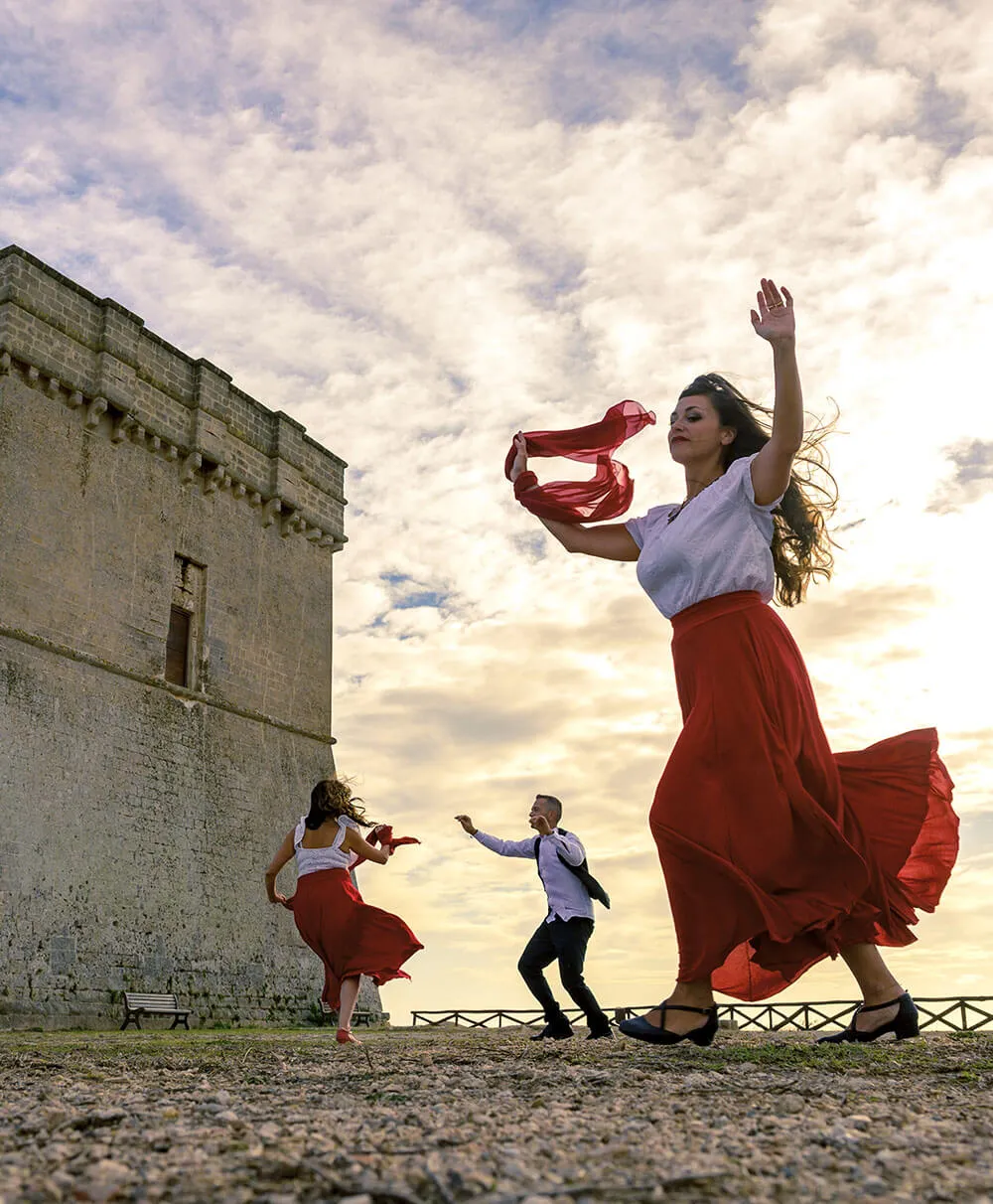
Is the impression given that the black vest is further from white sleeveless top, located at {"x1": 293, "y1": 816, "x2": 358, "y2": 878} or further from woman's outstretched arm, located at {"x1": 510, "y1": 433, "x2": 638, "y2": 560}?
woman's outstretched arm, located at {"x1": 510, "y1": 433, "x2": 638, "y2": 560}

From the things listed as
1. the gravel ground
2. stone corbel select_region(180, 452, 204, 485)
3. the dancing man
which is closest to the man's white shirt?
the dancing man

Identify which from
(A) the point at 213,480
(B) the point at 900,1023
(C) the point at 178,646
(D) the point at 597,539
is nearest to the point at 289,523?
(A) the point at 213,480

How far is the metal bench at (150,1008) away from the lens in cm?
1368

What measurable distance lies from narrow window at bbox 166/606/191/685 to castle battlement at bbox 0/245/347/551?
2.27 m

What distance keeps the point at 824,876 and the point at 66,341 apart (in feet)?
48.4

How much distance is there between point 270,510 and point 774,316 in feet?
52.8

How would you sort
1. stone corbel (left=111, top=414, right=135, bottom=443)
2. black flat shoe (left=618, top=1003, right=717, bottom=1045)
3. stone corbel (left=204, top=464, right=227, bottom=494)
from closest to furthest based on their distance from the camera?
black flat shoe (left=618, top=1003, right=717, bottom=1045)
stone corbel (left=111, top=414, right=135, bottom=443)
stone corbel (left=204, top=464, right=227, bottom=494)

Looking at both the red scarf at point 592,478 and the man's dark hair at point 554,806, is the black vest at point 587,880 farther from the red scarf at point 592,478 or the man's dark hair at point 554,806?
the red scarf at point 592,478

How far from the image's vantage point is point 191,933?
15.4m

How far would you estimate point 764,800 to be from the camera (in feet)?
12.3

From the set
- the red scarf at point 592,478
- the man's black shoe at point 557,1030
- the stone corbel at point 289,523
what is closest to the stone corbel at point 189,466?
the stone corbel at point 289,523

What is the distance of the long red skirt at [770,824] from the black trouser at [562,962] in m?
3.75

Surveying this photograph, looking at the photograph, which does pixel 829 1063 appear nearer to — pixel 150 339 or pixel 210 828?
pixel 210 828

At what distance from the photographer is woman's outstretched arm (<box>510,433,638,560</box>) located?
15.5 ft
